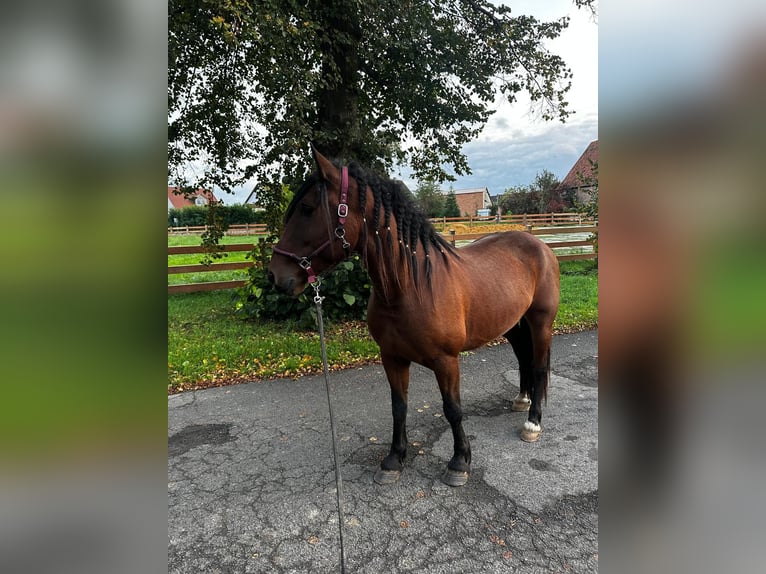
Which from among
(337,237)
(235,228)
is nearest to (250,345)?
(337,237)

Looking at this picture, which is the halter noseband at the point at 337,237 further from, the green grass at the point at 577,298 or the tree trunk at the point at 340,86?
the green grass at the point at 577,298

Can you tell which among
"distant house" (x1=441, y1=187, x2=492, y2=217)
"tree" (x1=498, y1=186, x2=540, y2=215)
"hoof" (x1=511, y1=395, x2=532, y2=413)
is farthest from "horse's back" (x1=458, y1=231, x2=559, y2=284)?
"distant house" (x1=441, y1=187, x2=492, y2=217)

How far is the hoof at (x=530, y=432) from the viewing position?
3284 millimetres

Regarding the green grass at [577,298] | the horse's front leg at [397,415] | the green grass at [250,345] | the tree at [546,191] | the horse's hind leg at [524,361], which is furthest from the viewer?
the tree at [546,191]

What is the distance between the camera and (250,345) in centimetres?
580

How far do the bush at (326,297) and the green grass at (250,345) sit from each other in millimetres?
210

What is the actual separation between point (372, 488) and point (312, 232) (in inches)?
69.9

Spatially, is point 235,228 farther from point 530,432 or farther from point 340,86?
point 530,432

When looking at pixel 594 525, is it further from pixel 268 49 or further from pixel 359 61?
pixel 359 61

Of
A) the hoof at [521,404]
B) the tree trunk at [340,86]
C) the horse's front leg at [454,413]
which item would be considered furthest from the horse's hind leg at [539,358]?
the tree trunk at [340,86]

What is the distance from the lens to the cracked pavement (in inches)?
84.4

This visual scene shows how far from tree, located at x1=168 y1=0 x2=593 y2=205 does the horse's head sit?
285 cm
